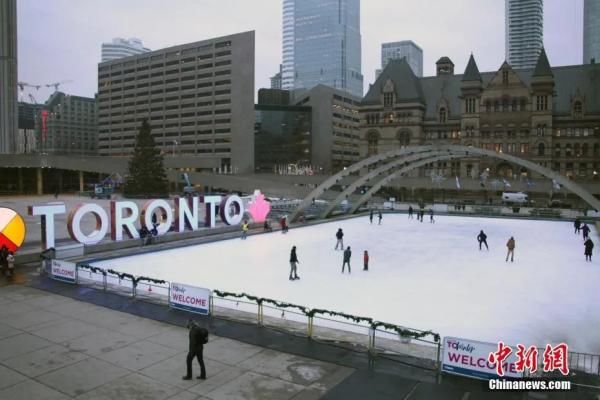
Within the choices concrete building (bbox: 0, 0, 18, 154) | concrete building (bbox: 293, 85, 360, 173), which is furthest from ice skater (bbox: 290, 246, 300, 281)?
concrete building (bbox: 0, 0, 18, 154)

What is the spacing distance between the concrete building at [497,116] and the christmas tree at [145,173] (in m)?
44.7

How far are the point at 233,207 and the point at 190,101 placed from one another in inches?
4396

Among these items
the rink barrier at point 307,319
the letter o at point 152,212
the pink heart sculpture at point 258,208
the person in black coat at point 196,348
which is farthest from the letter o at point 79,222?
the person in black coat at point 196,348

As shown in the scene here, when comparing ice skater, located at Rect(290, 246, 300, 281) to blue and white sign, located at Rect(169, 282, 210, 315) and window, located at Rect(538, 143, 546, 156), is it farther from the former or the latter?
window, located at Rect(538, 143, 546, 156)

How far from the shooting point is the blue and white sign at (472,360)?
1038 centimetres

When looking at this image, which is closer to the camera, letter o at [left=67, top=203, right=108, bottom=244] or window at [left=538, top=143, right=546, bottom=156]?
letter o at [left=67, top=203, right=108, bottom=244]

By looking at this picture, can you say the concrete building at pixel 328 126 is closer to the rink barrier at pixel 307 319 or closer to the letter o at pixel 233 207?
the letter o at pixel 233 207

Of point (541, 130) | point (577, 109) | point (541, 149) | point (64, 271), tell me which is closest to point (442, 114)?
point (541, 130)

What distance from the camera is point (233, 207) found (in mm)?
41312

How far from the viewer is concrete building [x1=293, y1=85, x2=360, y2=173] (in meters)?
147

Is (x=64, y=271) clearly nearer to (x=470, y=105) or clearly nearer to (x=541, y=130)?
(x=541, y=130)

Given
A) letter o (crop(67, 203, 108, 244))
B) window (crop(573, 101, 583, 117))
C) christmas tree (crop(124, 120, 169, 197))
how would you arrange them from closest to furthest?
letter o (crop(67, 203, 108, 244))
christmas tree (crop(124, 120, 169, 197))
window (crop(573, 101, 583, 117))

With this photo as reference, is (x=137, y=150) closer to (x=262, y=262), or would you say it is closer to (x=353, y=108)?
(x=262, y=262)

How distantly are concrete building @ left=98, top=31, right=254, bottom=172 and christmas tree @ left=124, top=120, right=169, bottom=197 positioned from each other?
32.1 metres
